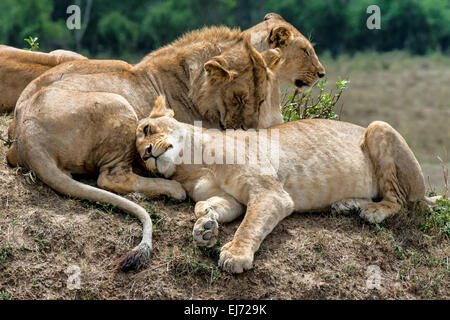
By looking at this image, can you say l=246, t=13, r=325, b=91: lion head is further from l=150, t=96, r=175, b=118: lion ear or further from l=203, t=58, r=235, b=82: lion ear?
l=150, t=96, r=175, b=118: lion ear

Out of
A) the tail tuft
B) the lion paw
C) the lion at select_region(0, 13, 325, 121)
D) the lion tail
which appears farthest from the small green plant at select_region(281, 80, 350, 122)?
the tail tuft

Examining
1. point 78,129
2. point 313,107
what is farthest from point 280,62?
point 78,129

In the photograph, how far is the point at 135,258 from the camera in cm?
459

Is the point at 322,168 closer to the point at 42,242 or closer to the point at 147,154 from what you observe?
the point at 147,154

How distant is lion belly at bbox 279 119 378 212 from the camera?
539 centimetres

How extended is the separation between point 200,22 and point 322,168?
3375cm

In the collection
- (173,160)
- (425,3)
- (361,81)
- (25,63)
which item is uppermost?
(25,63)

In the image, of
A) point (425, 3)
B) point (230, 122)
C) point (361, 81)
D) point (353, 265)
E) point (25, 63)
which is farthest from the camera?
point (425, 3)

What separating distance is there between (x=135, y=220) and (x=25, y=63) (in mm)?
3302

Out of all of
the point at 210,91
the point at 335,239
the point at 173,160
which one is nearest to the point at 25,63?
the point at 210,91

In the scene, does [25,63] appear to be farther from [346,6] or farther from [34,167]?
[346,6]

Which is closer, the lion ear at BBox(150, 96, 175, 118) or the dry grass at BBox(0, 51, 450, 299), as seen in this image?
the dry grass at BBox(0, 51, 450, 299)

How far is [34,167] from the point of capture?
17.0 feet

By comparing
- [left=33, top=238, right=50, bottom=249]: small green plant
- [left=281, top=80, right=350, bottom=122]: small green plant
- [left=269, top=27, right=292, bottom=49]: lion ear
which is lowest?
[left=33, top=238, right=50, bottom=249]: small green plant
